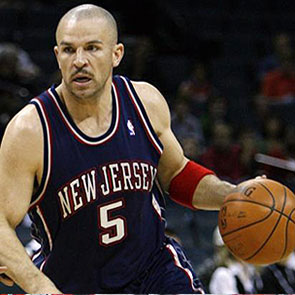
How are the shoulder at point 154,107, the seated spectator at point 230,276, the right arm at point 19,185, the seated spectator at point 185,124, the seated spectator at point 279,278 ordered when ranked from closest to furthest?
the right arm at point 19,185 → the shoulder at point 154,107 → the seated spectator at point 230,276 → the seated spectator at point 279,278 → the seated spectator at point 185,124

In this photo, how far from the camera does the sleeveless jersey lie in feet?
11.7

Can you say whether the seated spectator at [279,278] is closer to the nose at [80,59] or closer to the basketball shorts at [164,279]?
the basketball shorts at [164,279]

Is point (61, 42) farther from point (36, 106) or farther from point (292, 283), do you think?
point (292, 283)

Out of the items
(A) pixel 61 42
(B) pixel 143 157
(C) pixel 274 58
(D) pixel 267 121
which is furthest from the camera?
(C) pixel 274 58

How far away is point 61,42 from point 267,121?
602cm

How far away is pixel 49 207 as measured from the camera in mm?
3574

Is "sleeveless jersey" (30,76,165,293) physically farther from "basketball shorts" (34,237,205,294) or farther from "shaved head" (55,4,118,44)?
"shaved head" (55,4,118,44)

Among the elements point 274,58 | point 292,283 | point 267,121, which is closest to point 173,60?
point 274,58

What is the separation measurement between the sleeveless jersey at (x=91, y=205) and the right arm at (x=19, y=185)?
3.1 inches

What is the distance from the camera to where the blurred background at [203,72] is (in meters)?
8.37

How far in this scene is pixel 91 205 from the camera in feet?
11.8

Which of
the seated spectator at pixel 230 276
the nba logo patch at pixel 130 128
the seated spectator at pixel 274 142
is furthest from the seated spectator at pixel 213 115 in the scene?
the nba logo patch at pixel 130 128

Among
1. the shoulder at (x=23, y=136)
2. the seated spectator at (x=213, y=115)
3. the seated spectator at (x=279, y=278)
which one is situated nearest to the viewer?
the shoulder at (x=23, y=136)

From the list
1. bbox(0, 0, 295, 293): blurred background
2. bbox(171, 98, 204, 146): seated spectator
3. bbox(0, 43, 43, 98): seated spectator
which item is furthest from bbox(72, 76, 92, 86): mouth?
bbox(171, 98, 204, 146): seated spectator
